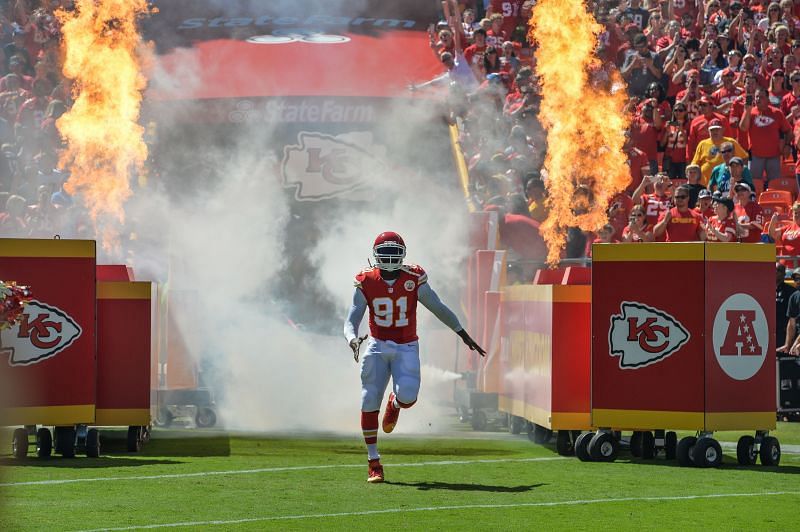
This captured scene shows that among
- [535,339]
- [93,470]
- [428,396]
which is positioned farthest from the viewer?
[428,396]

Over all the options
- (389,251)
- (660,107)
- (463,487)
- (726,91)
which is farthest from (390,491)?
(726,91)

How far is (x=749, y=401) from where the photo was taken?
11945 millimetres

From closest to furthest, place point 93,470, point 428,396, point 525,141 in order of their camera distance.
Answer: point 93,470
point 428,396
point 525,141

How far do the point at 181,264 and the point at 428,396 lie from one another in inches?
120

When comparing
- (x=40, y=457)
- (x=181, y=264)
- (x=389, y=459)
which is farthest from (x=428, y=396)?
(x=40, y=457)

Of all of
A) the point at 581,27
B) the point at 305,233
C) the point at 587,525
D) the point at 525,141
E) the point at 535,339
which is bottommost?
the point at 587,525

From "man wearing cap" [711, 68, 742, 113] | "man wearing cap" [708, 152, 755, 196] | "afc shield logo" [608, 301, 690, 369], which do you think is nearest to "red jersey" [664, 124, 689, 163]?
"man wearing cap" [711, 68, 742, 113]

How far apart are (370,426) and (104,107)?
9911mm

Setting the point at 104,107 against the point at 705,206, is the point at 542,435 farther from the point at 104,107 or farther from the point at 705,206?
the point at 104,107

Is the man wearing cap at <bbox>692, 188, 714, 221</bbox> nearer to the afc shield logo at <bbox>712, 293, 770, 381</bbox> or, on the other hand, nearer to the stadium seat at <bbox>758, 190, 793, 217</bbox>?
the stadium seat at <bbox>758, 190, 793, 217</bbox>

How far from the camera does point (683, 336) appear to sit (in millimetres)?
11930

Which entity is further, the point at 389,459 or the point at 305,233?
the point at 305,233

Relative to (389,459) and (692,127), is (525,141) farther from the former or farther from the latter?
(389,459)

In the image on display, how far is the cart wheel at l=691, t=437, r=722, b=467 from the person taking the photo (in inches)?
456
